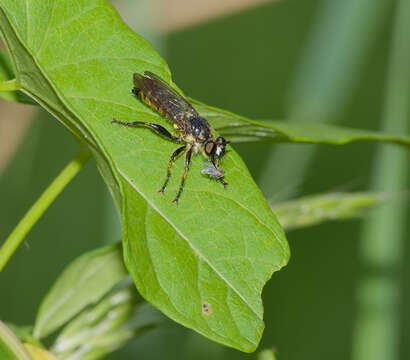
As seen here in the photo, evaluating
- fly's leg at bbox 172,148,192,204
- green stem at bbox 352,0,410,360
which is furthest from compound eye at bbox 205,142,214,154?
green stem at bbox 352,0,410,360

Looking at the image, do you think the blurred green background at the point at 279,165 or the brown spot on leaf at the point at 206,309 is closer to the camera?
the brown spot on leaf at the point at 206,309

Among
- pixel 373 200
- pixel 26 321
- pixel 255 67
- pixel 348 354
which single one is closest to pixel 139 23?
pixel 373 200

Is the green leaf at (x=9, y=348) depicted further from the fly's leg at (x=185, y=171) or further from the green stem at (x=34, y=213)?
the fly's leg at (x=185, y=171)

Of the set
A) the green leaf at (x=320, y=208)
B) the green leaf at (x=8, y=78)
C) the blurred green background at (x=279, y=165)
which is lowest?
the blurred green background at (x=279, y=165)

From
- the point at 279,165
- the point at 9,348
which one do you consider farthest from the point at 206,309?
the point at 279,165

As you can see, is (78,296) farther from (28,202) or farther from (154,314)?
(28,202)

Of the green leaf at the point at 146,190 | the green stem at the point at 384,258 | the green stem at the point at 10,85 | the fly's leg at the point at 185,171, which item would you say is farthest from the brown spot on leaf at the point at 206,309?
the green stem at the point at 384,258

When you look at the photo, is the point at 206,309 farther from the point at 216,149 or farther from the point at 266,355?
the point at 216,149
